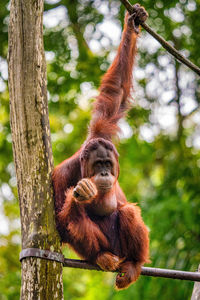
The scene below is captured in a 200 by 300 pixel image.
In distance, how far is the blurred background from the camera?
5.81m

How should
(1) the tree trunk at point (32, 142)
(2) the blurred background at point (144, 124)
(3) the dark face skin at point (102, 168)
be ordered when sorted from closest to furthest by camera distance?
(1) the tree trunk at point (32, 142), (3) the dark face skin at point (102, 168), (2) the blurred background at point (144, 124)

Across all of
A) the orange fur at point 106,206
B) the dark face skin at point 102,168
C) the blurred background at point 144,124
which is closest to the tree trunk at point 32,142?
the orange fur at point 106,206

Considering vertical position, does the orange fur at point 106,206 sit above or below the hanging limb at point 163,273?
above

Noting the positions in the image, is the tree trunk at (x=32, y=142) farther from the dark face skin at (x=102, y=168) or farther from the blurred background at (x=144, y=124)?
the blurred background at (x=144, y=124)

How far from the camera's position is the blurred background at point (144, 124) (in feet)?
19.1

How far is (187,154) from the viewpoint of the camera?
23.3ft

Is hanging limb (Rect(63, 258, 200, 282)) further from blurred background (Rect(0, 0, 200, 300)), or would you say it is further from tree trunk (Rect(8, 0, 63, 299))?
blurred background (Rect(0, 0, 200, 300))

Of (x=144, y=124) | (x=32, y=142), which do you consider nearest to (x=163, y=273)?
(x=32, y=142)

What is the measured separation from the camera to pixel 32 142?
3066 millimetres

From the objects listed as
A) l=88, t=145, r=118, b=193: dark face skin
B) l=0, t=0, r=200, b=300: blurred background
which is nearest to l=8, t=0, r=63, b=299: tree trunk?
l=88, t=145, r=118, b=193: dark face skin

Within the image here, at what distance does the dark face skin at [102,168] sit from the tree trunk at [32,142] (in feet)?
1.75

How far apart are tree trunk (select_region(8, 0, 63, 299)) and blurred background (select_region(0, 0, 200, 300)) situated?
9.23 ft

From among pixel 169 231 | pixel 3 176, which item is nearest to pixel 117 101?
pixel 169 231

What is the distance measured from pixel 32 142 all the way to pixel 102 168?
77 centimetres
